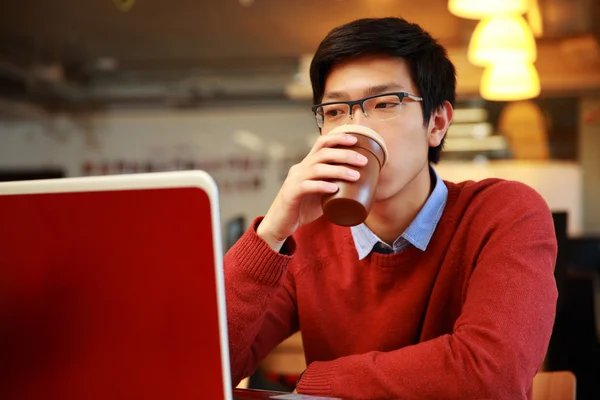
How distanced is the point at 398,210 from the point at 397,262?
0.11 metres

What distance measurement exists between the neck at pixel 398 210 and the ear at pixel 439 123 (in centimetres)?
8

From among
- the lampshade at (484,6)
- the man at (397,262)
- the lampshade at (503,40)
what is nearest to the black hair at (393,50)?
the man at (397,262)

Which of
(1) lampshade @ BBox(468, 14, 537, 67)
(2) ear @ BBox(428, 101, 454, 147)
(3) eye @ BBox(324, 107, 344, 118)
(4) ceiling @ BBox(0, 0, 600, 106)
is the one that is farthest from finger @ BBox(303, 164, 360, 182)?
(4) ceiling @ BBox(0, 0, 600, 106)

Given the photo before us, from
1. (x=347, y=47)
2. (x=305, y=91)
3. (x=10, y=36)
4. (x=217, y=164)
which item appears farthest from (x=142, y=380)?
(x=217, y=164)

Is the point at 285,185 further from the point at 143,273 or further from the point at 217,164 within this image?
the point at 217,164

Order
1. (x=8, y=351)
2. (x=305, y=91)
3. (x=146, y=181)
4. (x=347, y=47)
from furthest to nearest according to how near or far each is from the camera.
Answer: (x=305, y=91)
(x=347, y=47)
(x=8, y=351)
(x=146, y=181)

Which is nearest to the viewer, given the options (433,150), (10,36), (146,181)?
(146,181)

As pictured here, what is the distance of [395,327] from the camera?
114 cm

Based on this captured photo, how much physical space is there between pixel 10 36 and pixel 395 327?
586cm

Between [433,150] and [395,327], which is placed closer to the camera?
[395,327]

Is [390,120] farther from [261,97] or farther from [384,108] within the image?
[261,97]

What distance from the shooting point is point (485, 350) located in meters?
0.86

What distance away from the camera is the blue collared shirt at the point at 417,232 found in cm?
114

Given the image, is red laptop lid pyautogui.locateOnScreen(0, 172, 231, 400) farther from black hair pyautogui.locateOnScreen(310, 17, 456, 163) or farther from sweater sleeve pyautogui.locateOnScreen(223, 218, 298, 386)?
black hair pyautogui.locateOnScreen(310, 17, 456, 163)
